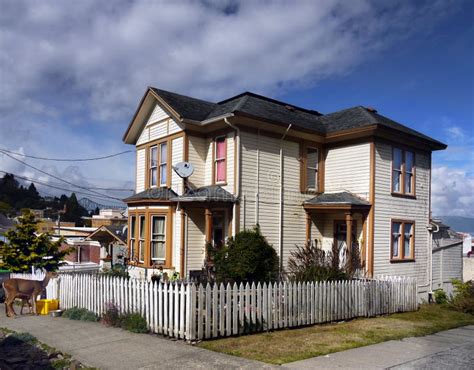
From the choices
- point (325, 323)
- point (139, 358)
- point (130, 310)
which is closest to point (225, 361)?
point (139, 358)

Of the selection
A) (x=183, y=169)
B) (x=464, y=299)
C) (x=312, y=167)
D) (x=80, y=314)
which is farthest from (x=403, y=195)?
(x=80, y=314)

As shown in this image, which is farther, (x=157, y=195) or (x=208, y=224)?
(x=157, y=195)

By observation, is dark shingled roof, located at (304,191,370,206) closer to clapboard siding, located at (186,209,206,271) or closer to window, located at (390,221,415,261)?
window, located at (390,221,415,261)

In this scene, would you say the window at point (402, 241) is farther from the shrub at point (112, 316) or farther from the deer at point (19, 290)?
the deer at point (19, 290)

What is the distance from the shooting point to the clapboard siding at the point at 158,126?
17.9 m

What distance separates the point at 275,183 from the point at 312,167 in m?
2.53

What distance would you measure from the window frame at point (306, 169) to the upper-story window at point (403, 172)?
2931 mm

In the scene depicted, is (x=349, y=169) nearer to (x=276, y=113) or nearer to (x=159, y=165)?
(x=276, y=113)

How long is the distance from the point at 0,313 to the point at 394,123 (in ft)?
56.0

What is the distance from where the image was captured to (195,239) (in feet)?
55.1

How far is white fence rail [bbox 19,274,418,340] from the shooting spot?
9.85 metres

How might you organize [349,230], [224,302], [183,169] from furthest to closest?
[349,230], [183,169], [224,302]

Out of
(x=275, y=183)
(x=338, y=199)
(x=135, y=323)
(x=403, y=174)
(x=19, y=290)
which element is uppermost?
(x=403, y=174)

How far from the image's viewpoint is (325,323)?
1237 centimetres
